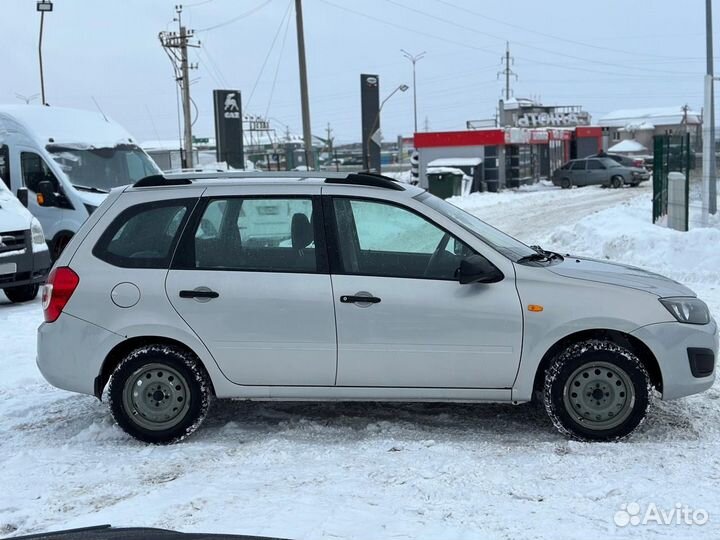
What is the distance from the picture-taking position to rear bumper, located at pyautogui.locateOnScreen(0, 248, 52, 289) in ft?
38.5

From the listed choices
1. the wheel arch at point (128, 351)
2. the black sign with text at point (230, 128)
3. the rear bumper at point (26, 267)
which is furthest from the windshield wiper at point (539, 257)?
the black sign with text at point (230, 128)

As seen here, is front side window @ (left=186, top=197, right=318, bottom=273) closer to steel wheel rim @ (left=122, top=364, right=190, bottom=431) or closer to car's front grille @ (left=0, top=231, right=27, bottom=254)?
steel wheel rim @ (left=122, top=364, right=190, bottom=431)

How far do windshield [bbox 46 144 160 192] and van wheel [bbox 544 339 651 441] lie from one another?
35.9ft

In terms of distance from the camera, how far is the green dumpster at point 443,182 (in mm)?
35906

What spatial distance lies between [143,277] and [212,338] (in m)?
0.60

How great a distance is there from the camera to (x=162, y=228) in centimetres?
593

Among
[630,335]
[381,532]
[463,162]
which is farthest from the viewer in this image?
[463,162]

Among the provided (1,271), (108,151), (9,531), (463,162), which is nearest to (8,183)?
(108,151)

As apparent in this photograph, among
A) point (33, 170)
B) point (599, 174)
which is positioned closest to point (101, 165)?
point (33, 170)

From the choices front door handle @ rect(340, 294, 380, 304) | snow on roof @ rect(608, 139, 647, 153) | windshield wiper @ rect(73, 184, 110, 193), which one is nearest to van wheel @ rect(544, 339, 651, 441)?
front door handle @ rect(340, 294, 380, 304)

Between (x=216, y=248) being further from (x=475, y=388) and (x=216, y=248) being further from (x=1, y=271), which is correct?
(x=1, y=271)

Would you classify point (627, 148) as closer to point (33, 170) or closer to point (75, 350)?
point (33, 170)

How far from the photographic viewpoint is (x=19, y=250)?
39.0 ft

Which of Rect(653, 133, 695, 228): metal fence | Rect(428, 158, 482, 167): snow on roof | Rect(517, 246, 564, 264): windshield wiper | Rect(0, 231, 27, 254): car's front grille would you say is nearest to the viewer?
Rect(517, 246, 564, 264): windshield wiper
